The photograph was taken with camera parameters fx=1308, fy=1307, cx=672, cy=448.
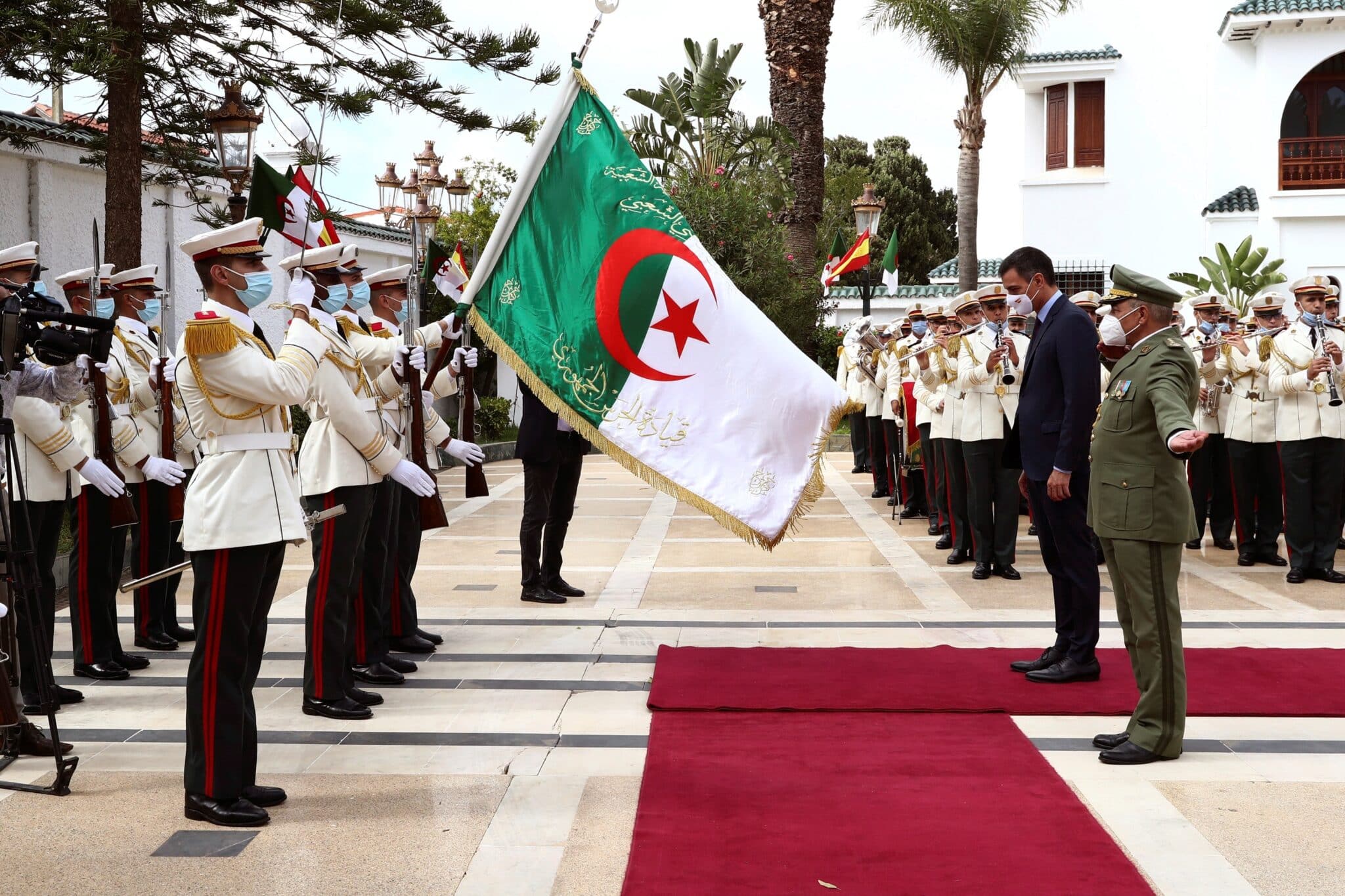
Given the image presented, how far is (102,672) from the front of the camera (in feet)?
19.6

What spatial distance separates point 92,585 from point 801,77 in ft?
46.9

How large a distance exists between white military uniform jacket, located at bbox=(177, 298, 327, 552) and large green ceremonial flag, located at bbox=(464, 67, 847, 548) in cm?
139

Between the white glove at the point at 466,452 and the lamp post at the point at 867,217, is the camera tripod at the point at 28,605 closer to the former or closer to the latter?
the white glove at the point at 466,452

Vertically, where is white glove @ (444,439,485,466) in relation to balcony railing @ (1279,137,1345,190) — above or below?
below

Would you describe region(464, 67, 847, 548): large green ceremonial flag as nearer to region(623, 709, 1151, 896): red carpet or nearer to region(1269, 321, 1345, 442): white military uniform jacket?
region(623, 709, 1151, 896): red carpet

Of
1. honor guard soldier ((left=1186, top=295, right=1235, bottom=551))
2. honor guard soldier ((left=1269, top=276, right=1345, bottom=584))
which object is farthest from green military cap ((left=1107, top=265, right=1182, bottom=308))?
honor guard soldier ((left=1186, top=295, right=1235, bottom=551))

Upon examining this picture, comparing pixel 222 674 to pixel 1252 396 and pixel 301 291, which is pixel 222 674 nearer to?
pixel 301 291

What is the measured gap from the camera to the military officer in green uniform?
464 cm

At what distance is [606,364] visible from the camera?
5645 millimetres

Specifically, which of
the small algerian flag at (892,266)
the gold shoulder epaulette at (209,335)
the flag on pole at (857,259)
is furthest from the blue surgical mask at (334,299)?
the small algerian flag at (892,266)

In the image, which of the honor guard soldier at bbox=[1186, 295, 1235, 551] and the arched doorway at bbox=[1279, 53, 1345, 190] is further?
the arched doorway at bbox=[1279, 53, 1345, 190]

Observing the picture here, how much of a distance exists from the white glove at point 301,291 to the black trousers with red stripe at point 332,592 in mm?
965

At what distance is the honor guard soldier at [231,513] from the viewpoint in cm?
408

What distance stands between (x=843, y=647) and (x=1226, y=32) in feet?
68.9
